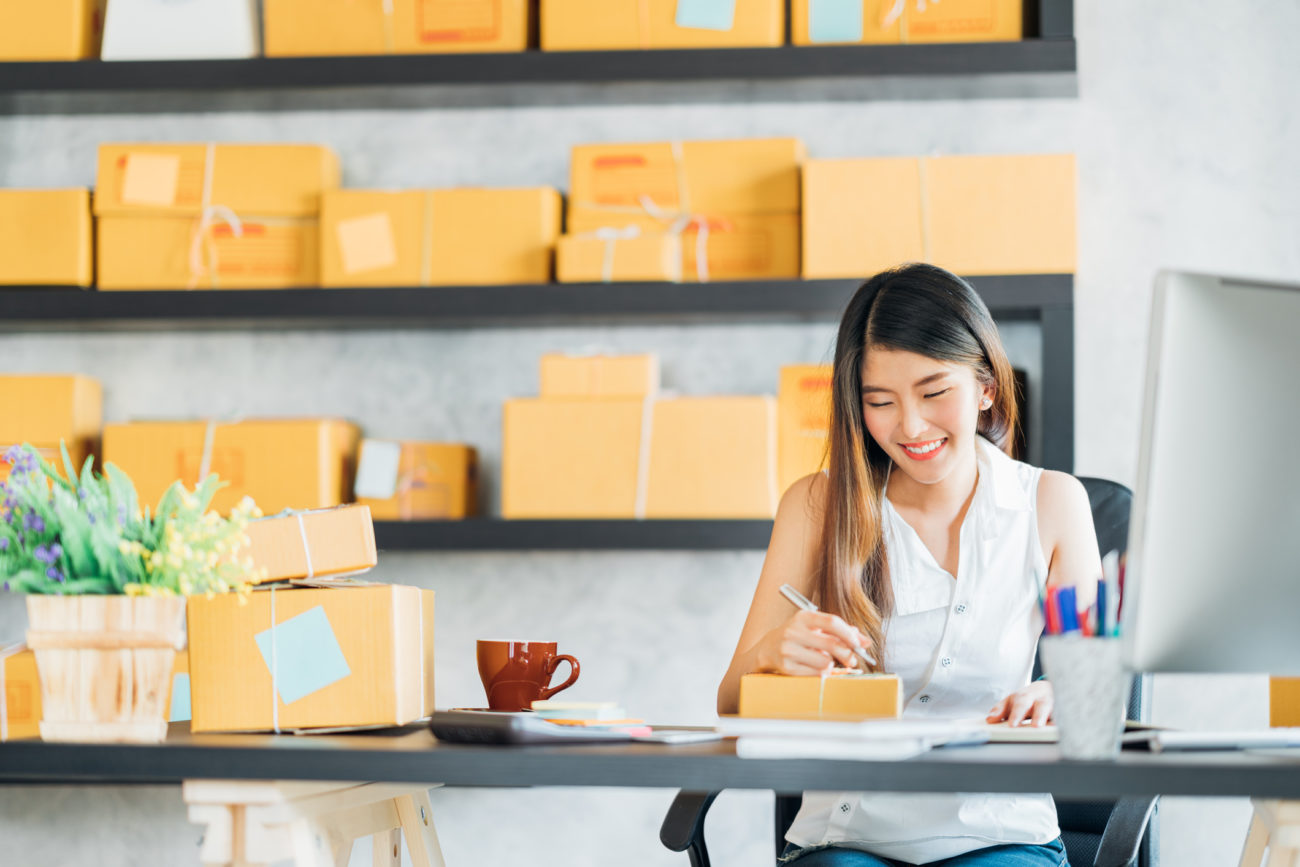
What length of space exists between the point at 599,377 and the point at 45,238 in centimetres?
115

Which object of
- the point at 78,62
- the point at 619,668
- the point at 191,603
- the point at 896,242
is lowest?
the point at 619,668

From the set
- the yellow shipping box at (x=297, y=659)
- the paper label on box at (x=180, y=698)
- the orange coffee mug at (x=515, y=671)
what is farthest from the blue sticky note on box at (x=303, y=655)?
the paper label on box at (x=180, y=698)

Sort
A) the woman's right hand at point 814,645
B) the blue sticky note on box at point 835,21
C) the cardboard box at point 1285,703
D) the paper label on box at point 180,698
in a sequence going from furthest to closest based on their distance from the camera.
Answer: the blue sticky note on box at point 835,21, the paper label on box at point 180,698, the cardboard box at point 1285,703, the woman's right hand at point 814,645

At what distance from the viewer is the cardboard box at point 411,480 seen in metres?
2.38

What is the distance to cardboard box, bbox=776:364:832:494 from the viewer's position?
228 centimetres

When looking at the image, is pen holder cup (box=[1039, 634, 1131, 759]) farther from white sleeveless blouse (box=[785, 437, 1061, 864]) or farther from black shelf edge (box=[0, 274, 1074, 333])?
black shelf edge (box=[0, 274, 1074, 333])

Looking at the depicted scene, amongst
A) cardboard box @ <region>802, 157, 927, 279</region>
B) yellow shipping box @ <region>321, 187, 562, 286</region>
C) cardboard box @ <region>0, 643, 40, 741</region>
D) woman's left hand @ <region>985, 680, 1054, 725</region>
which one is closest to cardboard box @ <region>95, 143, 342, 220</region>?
yellow shipping box @ <region>321, 187, 562, 286</region>

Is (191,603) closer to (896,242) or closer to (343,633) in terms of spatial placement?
(343,633)

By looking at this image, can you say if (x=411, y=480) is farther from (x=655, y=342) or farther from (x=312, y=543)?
(x=312, y=543)

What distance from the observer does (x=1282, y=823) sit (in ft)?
2.99

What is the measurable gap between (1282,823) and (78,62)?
246cm

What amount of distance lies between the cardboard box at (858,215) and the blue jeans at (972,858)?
120cm

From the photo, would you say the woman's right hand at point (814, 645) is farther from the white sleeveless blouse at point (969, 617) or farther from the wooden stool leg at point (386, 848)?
the wooden stool leg at point (386, 848)

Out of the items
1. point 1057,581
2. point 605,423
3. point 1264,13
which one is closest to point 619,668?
point 605,423
